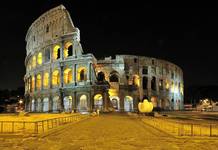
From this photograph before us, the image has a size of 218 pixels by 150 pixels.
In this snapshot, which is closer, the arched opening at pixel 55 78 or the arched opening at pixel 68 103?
the arched opening at pixel 68 103

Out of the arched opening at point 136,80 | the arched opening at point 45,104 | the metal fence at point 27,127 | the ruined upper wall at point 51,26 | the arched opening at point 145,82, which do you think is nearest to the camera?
the metal fence at point 27,127

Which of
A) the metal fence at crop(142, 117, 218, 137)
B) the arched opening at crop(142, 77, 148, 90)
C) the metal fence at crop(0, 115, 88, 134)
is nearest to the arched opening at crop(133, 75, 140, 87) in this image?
the arched opening at crop(142, 77, 148, 90)

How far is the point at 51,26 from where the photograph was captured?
56.8 metres

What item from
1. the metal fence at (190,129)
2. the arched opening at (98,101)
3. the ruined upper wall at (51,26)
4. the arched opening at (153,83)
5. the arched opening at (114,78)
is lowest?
the metal fence at (190,129)

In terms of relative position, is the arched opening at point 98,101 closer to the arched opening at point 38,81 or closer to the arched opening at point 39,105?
the arched opening at point 39,105

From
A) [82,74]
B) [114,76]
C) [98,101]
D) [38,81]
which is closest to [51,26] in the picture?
[82,74]

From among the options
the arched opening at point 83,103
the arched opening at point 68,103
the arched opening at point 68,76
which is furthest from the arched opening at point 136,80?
the arched opening at point 68,103

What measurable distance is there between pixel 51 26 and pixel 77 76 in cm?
1245

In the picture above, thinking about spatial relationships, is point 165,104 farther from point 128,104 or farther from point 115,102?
point 115,102

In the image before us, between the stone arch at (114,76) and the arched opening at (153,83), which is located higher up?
the stone arch at (114,76)

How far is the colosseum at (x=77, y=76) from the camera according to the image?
50000 mm

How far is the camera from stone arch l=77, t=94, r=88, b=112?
166 feet

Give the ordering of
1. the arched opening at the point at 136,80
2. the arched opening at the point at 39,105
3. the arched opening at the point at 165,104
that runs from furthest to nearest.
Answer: the arched opening at the point at 165,104
the arched opening at the point at 136,80
the arched opening at the point at 39,105

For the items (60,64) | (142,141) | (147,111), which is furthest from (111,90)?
(142,141)
